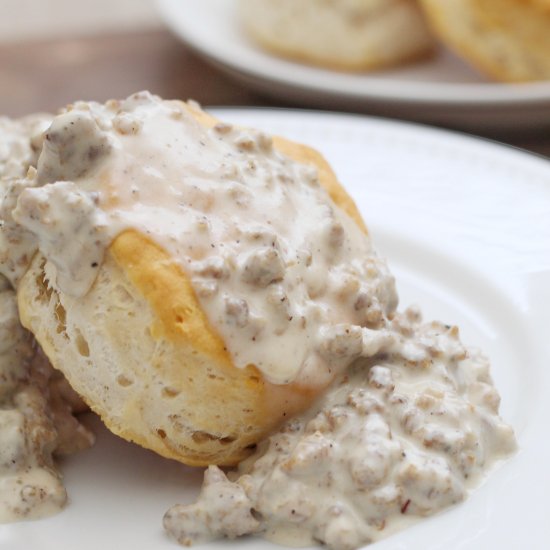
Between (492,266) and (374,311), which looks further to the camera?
(492,266)

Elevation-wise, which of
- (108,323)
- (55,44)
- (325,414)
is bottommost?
(55,44)

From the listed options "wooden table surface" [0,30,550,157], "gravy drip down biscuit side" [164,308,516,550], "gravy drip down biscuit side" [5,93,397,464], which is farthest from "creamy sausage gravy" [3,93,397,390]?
"wooden table surface" [0,30,550,157]

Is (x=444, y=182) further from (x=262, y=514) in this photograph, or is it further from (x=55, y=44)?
(x=55, y=44)

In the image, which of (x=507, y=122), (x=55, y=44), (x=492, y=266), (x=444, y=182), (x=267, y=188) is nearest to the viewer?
(x=267, y=188)

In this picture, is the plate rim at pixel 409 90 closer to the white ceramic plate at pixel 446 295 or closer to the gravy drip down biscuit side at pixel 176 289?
the white ceramic plate at pixel 446 295

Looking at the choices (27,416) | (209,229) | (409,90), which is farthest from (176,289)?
(409,90)

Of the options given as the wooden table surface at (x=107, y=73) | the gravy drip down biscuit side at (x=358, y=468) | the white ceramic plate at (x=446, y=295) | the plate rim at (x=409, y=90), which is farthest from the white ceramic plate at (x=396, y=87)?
the gravy drip down biscuit side at (x=358, y=468)

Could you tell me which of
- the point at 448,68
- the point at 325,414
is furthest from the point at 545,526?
the point at 448,68
